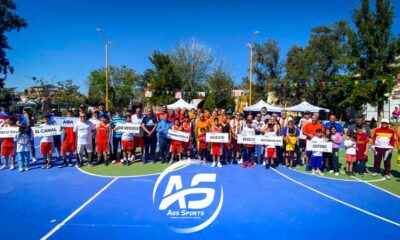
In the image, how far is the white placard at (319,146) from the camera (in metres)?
8.46

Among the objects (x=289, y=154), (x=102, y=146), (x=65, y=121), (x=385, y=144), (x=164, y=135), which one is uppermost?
(x=65, y=121)

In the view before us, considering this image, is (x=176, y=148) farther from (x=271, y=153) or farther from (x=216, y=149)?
(x=271, y=153)

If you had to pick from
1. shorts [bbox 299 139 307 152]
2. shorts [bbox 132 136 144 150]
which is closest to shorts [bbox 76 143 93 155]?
shorts [bbox 132 136 144 150]

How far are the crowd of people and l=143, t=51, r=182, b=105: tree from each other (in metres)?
25.1

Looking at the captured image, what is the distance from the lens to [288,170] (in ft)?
29.3

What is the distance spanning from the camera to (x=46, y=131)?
28.6ft

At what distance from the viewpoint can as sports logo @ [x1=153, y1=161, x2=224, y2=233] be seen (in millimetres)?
5044

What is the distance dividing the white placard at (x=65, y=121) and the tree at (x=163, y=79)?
25358mm

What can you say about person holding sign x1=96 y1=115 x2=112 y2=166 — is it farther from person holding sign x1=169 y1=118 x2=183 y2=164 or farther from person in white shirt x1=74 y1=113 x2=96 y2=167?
person holding sign x1=169 y1=118 x2=183 y2=164

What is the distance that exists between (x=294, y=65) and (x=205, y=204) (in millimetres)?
37214

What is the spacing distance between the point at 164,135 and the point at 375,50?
20964 millimetres

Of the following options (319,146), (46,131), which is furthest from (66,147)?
(319,146)

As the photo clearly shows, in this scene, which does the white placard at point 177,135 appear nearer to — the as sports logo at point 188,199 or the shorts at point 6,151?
the as sports logo at point 188,199

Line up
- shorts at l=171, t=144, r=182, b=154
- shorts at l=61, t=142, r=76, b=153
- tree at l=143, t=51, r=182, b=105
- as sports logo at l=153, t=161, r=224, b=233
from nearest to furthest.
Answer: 1. as sports logo at l=153, t=161, r=224, b=233
2. shorts at l=61, t=142, r=76, b=153
3. shorts at l=171, t=144, r=182, b=154
4. tree at l=143, t=51, r=182, b=105
